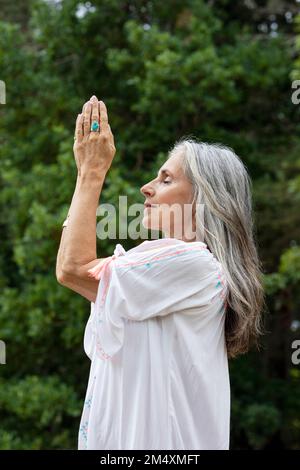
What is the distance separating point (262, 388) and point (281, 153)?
2.51 meters

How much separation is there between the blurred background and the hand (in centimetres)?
452

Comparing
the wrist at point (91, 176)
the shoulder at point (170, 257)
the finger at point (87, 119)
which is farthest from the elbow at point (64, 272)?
the finger at point (87, 119)

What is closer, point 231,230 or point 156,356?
point 156,356

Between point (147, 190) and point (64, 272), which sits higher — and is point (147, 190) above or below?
above

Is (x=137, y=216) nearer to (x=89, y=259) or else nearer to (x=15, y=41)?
(x=15, y=41)

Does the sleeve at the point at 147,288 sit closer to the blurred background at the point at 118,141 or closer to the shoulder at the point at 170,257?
the shoulder at the point at 170,257

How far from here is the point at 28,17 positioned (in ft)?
31.3

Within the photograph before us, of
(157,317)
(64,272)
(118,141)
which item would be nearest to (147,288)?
(157,317)

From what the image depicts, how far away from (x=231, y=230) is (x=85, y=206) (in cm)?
45

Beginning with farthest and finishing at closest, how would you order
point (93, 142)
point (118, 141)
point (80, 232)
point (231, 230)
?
point (118, 141), point (231, 230), point (93, 142), point (80, 232)

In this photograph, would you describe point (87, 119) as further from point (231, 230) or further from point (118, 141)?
point (118, 141)

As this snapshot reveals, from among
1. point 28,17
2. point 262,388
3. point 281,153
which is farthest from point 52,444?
point 28,17

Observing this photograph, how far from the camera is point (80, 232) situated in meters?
2.05

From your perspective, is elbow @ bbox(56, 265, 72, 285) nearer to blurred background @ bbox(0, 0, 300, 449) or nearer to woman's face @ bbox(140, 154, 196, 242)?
woman's face @ bbox(140, 154, 196, 242)
